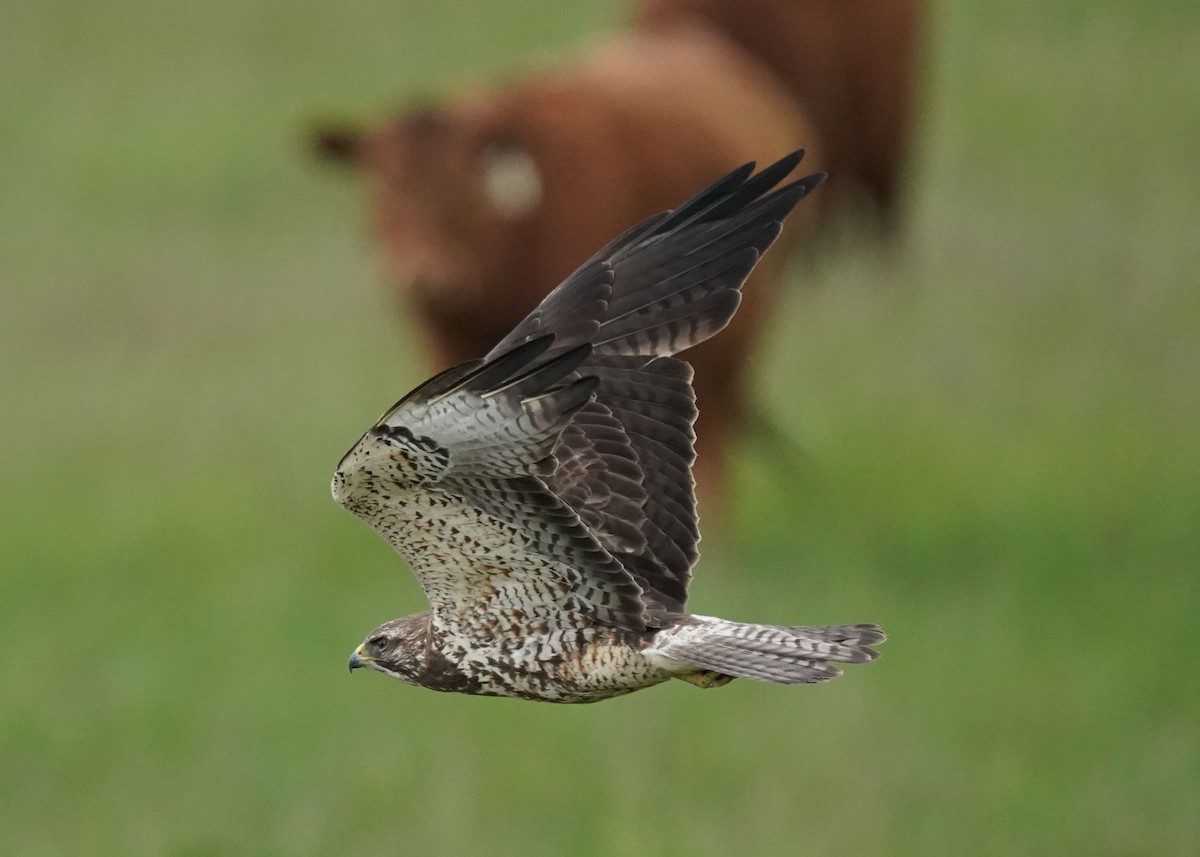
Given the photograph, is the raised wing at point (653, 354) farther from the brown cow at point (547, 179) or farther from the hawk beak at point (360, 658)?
the brown cow at point (547, 179)

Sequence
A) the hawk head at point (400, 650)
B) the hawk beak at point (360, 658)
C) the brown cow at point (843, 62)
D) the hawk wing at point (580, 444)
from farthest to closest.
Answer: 1. the brown cow at point (843, 62)
2. the hawk beak at point (360, 658)
3. the hawk head at point (400, 650)
4. the hawk wing at point (580, 444)

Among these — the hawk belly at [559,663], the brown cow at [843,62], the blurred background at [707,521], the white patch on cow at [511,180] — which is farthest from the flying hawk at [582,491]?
the brown cow at [843,62]

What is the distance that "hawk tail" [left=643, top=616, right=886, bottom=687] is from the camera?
14.2 ft

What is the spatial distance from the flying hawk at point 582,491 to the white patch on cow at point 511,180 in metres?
4.95

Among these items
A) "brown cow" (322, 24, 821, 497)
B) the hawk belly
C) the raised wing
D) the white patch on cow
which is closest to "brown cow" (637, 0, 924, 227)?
"brown cow" (322, 24, 821, 497)

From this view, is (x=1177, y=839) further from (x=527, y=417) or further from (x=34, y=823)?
(x=527, y=417)

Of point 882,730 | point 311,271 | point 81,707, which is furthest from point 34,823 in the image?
point 311,271

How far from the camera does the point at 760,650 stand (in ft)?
14.7

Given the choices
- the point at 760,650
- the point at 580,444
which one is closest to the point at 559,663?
the point at 760,650

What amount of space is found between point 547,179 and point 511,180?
12.4 inches

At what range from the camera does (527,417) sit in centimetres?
432

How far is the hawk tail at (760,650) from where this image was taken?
434 centimetres

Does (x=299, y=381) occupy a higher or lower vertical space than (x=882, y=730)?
higher

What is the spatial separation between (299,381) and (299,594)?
422 cm
